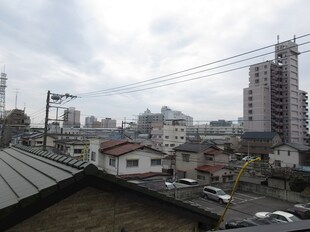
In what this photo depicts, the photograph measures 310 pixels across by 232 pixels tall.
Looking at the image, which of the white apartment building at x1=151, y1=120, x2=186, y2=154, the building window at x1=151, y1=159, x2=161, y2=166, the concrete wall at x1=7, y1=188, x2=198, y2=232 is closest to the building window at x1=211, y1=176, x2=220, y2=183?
the building window at x1=151, y1=159, x2=161, y2=166

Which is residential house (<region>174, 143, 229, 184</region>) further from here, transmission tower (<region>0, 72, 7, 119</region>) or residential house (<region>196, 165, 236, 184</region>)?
transmission tower (<region>0, 72, 7, 119</region>)

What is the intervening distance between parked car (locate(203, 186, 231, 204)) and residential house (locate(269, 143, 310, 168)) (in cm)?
1994

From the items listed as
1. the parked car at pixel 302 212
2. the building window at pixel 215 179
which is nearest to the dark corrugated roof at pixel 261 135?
the building window at pixel 215 179

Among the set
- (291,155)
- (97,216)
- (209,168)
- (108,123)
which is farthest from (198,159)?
(108,123)

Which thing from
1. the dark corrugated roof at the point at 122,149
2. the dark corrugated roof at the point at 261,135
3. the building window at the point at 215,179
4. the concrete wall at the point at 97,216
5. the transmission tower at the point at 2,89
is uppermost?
the transmission tower at the point at 2,89

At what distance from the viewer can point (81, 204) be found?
3846 millimetres

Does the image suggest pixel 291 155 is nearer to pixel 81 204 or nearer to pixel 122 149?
pixel 122 149

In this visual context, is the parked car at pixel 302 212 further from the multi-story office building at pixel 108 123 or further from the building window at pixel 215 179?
the multi-story office building at pixel 108 123

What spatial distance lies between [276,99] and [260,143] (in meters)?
17.5

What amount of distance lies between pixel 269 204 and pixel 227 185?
490 cm

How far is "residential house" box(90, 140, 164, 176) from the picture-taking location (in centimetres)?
2409

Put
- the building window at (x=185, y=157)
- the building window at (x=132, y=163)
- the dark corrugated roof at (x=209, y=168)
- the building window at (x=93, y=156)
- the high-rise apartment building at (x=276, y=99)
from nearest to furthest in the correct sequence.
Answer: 1. the building window at (x=132, y=163)
2. the dark corrugated roof at (x=209, y=168)
3. the building window at (x=93, y=156)
4. the building window at (x=185, y=157)
5. the high-rise apartment building at (x=276, y=99)

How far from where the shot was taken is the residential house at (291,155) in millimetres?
36719

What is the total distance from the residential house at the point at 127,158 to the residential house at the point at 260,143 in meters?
30.5
